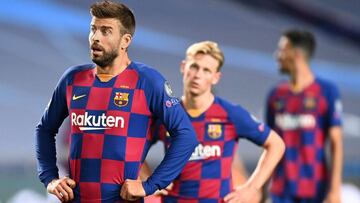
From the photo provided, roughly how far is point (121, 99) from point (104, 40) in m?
0.28

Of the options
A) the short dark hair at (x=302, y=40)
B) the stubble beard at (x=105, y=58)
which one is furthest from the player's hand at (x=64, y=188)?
the short dark hair at (x=302, y=40)

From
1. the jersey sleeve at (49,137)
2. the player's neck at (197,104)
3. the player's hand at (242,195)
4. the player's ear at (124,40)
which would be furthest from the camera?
the player's neck at (197,104)

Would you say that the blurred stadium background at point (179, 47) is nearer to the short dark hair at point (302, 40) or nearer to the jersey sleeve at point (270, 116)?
the jersey sleeve at point (270, 116)

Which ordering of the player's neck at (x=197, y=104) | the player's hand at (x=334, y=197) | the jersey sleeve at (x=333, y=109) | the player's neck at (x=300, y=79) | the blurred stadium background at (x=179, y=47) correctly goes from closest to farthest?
the player's neck at (x=197, y=104) < the player's hand at (x=334, y=197) < the jersey sleeve at (x=333, y=109) < the player's neck at (x=300, y=79) < the blurred stadium background at (x=179, y=47)

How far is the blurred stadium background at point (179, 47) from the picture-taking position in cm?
961

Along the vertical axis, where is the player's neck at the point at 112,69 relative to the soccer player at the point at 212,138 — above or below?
above

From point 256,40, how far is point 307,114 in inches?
186

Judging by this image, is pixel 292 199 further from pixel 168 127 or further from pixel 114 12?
pixel 114 12

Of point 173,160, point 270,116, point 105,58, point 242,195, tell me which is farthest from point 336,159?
point 105,58

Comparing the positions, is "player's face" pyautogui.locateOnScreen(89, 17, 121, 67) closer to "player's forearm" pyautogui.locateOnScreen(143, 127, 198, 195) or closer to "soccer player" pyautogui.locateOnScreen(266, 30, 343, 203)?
"player's forearm" pyautogui.locateOnScreen(143, 127, 198, 195)

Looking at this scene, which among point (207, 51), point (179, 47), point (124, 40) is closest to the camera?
point (124, 40)

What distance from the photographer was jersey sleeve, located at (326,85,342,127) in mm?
7023

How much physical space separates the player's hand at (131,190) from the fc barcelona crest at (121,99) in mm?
346

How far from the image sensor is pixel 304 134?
7102mm
